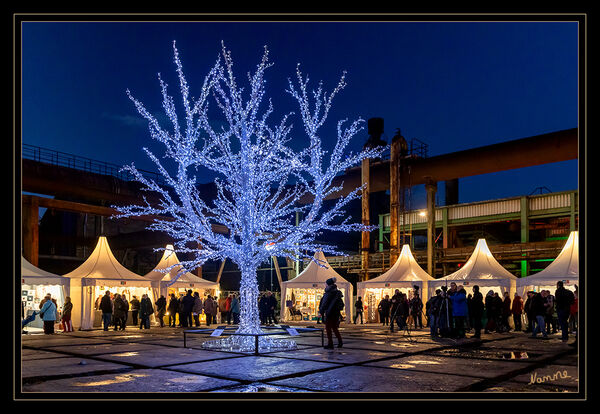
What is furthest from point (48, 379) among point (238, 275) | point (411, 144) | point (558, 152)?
point (238, 275)

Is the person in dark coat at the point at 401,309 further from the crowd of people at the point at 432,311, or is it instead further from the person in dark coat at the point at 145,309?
the person in dark coat at the point at 145,309

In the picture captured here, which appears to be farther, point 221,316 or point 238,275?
point 238,275

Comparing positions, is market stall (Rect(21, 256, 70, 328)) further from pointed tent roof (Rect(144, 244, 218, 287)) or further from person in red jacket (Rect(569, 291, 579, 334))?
person in red jacket (Rect(569, 291, 579, 334))

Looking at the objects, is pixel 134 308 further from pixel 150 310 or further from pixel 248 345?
pixel 248 345

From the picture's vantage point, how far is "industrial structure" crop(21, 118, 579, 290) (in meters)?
21.8

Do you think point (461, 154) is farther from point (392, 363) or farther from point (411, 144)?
point (392, 363)

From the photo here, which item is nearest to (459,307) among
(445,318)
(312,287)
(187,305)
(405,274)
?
(445,318)

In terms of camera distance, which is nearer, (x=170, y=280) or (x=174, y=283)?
(x=170, y=280)

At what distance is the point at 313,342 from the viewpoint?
13.8 metres

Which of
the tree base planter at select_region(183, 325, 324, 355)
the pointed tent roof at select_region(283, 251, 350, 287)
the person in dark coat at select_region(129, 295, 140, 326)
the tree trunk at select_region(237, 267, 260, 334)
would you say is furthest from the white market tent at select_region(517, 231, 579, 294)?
the person in dark coat at select_region(129, 295, 140, 326)

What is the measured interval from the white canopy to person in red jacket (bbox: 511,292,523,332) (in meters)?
3.79

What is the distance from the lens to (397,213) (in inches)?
1112

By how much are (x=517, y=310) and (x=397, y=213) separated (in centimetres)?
985
